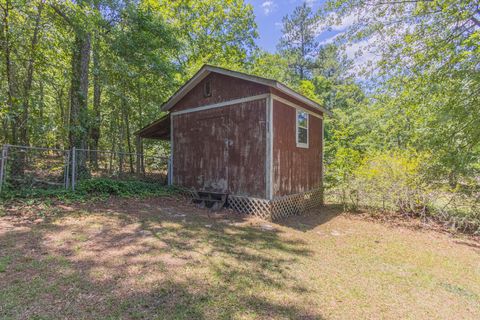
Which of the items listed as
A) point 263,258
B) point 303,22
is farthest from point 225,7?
point 263,258

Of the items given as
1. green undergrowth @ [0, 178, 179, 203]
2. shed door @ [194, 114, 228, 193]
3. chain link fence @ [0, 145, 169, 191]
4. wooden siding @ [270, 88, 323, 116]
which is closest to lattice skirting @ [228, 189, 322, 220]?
shed door @ [194, 114, 228, 193]

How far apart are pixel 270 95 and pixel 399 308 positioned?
211 inches

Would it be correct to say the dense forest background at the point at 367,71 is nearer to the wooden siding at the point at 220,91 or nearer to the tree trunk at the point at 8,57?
the tree trunk at the point at 8,57

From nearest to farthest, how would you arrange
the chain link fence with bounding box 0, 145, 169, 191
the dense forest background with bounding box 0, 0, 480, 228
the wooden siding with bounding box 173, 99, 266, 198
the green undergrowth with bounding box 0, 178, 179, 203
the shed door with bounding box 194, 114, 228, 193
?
the green undergrowth with bounding box 0, 178, 179, 203 < the chain link fence with bounding box 0, 145, 169, 191 < the dense forest background with bounding box 0, 0, 480, 228 < the wooden siding with bounding box 173, 99, 266, 198 < the shed door with bounding box 194, 114, 228, 193

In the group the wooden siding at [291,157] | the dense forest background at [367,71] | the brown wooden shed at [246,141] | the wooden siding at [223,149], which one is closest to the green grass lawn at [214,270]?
the brown wooden shed at [246,141]

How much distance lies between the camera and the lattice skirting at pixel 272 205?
703cm

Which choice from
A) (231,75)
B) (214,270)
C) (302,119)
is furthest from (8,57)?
(302,119)

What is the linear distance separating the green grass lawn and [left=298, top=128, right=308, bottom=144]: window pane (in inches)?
134

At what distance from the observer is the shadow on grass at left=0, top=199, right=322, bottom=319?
2686mm

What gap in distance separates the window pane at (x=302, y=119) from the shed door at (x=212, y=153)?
8.30 ft

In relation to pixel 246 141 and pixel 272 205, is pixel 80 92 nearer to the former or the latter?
pixel 246 141

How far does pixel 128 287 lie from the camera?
119 inches

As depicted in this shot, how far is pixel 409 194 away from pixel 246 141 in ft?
17.5

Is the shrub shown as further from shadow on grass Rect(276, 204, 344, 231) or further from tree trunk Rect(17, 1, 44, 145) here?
tree trunk Rect(17, 1, 44, 145)
